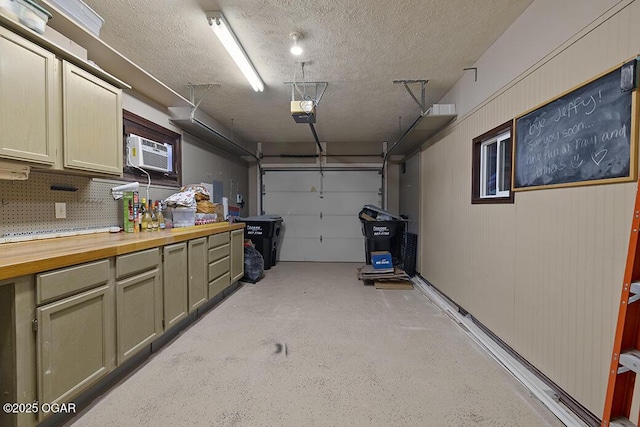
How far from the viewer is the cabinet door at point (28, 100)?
4.62 feet

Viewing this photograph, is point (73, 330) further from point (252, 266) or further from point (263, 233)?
point (263, 233)

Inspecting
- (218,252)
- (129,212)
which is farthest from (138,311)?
(218,252)

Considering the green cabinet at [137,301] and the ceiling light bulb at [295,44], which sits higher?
the ceiling light bulb at [295,44]

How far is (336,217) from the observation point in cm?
606

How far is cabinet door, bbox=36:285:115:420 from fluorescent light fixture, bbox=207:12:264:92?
1944 millimetres

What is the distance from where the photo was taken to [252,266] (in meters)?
4.33

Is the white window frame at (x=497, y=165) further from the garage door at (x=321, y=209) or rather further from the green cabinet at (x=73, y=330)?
the garage door at (x=321, y=209)

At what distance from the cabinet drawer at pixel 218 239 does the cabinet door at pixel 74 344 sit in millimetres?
1393

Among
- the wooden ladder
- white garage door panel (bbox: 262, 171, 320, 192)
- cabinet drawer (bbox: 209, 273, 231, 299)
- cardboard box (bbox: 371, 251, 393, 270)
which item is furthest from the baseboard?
white garage door panel (bbox: 262, 171, 320, 192)

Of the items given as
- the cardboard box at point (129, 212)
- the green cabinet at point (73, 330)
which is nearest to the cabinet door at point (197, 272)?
the cardboard box at point (129, 212)

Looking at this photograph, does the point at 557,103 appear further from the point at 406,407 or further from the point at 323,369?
the point at 323,369

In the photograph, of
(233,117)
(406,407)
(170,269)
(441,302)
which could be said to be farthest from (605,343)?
(233,117)

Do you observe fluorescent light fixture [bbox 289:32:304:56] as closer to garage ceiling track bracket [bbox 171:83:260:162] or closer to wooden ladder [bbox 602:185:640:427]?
garage ceiling track bracket [bbox 171:83:260:162]

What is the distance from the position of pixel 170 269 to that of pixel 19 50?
165 cm
